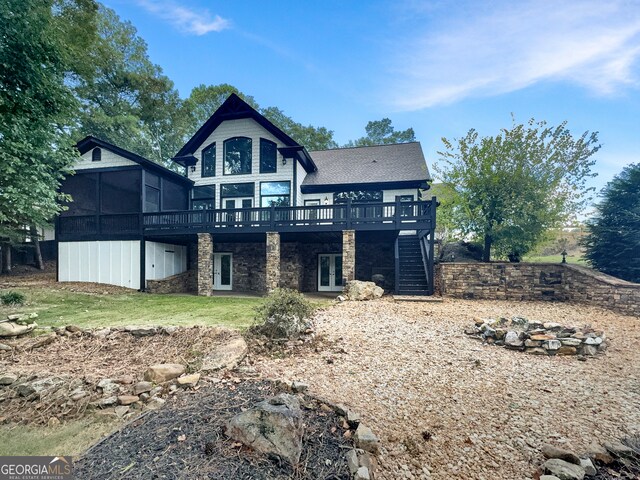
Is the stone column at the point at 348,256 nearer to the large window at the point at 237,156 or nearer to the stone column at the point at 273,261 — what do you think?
the stone column at the point at 273,261

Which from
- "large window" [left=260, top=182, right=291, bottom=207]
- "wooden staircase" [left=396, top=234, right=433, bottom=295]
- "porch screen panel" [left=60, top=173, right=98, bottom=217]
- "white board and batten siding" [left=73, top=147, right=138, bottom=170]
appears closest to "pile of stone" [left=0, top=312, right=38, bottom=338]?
"white board and batten siding" [left=73, top=147, right=138, bottom=170]

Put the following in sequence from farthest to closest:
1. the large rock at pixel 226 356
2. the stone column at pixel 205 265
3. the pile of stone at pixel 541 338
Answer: the stone column at pixel 205 265 < the pile of stone at pixel 541 338 < the large rock at pixel 226 356

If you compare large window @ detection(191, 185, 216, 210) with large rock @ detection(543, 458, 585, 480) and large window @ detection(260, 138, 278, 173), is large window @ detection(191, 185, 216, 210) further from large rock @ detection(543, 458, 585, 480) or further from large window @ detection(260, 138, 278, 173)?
large rock @ detection(543, 458, 585, 480)

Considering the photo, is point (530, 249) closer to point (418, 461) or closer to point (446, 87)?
point (446, 87)

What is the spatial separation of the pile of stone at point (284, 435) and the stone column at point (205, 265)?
1100cm

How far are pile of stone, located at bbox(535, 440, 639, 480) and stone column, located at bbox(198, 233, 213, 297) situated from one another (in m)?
12.5

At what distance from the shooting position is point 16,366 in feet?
15.4

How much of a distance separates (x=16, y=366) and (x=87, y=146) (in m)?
13.3

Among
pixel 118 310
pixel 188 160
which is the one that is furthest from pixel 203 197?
pixel 118 310

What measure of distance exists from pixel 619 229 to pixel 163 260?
19925 mm

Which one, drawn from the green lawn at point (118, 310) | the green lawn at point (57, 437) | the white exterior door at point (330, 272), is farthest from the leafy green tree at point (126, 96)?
the green lawn at point (57, 437)

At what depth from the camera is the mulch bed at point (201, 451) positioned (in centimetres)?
223

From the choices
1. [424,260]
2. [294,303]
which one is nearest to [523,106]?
[424,260]

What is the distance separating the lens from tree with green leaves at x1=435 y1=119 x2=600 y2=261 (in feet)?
40.4
